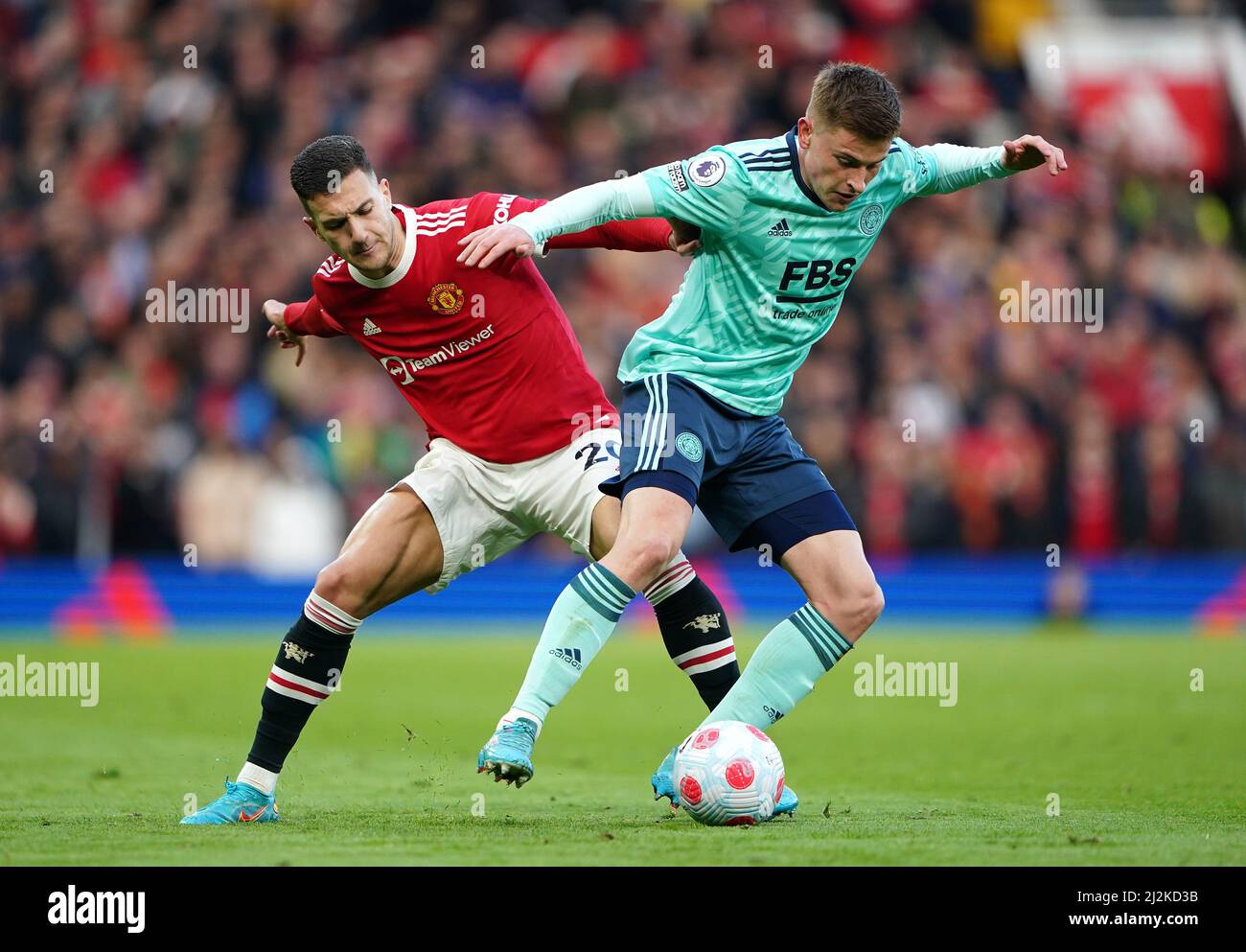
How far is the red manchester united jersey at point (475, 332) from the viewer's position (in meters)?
6.69

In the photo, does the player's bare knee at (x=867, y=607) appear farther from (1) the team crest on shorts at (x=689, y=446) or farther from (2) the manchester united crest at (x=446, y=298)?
(2) the manchester united crest at (x=446, y=298)

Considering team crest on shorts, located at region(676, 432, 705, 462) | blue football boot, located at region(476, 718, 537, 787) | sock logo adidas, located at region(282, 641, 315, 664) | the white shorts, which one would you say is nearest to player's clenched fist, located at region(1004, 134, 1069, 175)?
team crest on shorts, located at region(676, 432, 705, 462)

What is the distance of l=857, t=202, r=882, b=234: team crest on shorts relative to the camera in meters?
6.46

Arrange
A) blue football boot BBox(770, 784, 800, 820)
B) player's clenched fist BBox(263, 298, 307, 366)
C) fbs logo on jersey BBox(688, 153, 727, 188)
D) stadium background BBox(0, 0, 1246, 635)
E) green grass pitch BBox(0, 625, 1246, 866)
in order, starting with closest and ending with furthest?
green grass pitch BBox(0, 625, 1246, 866) → fbs logo on jersey BBox(688, 153, 727, 188) → blue football boot BBox(770, 784, 800, 820) → player's clenched fist BBox(263, 298, 307, 366) → stadium background BBox(0, 0, 1246, 635)

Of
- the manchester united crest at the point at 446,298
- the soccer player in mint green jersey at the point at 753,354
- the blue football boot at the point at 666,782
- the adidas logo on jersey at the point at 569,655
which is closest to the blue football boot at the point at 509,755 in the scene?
the soccer player in mint green jersey at the point at 753,354

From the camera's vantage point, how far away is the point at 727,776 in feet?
19.7

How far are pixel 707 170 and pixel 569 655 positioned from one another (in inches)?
69.9

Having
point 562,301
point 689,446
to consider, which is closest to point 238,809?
point 689,446

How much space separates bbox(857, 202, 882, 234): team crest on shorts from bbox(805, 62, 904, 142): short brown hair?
0.40m

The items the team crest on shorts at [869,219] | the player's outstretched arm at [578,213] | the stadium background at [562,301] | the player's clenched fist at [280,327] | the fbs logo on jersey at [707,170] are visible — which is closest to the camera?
the player's outstretched arm at [578,213]

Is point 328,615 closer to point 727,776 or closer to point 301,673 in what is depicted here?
point 301,673

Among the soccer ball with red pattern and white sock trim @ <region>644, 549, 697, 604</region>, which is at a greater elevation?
white sock trim @ <region>644, 549, 697, 604</region>

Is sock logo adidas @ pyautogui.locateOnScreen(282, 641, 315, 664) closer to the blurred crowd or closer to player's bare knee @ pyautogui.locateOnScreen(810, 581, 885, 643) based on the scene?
player's bare knee @ pyautogui.locateOnScreen(810, 581, 885, 643)

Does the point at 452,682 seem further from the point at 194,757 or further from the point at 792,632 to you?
the point at 792,632
